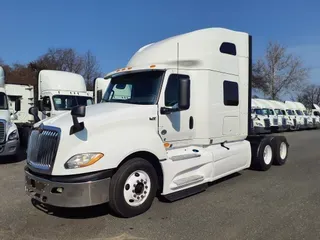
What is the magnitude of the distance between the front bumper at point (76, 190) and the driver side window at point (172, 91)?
193cm

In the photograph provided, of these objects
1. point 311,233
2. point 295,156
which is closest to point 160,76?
point 311,233

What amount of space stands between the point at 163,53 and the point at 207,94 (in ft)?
4.29

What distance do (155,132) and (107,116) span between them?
0.99 meters

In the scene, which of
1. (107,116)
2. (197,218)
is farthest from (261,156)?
(107,116)

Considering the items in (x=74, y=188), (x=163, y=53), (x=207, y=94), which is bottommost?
(x=74, y=188)

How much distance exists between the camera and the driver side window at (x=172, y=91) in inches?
233

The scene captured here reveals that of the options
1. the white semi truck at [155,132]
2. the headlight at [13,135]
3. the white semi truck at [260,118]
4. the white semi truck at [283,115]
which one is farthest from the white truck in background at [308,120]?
the headlight at [13,135]

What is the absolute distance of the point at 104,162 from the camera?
4.73 meters

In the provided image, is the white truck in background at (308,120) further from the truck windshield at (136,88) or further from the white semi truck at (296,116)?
the truck windshield at (136,88)

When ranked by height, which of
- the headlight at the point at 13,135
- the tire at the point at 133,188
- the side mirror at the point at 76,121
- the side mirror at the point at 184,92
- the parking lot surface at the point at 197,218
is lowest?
the parking lot surface at the point at 197,218

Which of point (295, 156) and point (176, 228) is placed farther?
point (295, 156)

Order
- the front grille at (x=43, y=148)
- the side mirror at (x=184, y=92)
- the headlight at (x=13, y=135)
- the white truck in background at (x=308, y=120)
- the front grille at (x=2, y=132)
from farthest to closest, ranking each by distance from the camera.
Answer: the white truck in background at (x=308, y=120) < the headlight at (x=13, y=135) < the front grille at (x=2, y=132) < the side mirror at (x=184, y=92) < the front grille at (x=43, y=148)

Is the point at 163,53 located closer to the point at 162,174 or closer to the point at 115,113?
the point at 115,113

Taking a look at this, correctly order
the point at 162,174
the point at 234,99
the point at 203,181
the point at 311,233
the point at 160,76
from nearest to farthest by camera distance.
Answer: the point at 311,233 < the point at 162,174 < the point at 160,76 < the point at 203,181 < the point at 234,99
